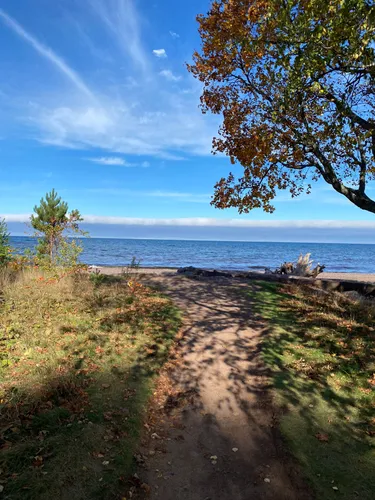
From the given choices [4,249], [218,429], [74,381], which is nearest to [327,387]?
[218,429]

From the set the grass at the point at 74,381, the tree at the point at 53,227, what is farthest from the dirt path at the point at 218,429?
the tree at the point at 53,227

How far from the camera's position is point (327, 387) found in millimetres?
6285

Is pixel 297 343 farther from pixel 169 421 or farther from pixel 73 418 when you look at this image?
pixel 73 418

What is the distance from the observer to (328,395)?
605 cm

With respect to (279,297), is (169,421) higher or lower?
lower

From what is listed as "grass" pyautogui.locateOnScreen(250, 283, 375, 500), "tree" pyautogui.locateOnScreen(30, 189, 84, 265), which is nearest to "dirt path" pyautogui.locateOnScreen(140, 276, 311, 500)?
"grass" pyautogui.locateOnScreen(250, 283, 375, 500)

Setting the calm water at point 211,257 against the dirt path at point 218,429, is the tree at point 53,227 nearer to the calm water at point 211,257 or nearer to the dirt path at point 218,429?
the calm water at point 211,257

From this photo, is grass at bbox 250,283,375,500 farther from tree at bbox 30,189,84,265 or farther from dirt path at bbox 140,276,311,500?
tree at bbox 30,189,84,265

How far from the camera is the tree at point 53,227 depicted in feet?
44.4

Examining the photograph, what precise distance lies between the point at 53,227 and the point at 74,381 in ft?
36.0

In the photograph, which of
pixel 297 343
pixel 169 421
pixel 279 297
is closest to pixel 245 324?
pixel 297 343

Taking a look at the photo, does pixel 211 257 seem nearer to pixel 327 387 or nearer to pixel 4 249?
pixel 4 249

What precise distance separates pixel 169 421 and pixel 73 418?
1.49 m

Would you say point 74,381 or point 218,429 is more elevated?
point 74,381
